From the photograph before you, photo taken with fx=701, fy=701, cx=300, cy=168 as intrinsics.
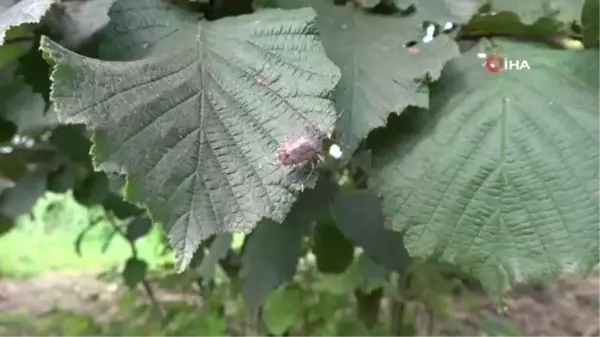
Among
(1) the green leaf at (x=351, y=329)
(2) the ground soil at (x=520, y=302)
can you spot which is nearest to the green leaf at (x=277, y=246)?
(1) the green leaf at (x=351, y=329)

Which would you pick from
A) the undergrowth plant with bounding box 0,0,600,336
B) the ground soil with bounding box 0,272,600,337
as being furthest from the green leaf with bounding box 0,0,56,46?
the ground soil with bounding box 0,272,600,337

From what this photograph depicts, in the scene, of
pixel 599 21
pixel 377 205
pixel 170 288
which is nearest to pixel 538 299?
pixel 170 288

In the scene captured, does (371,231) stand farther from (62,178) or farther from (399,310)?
(62,178)

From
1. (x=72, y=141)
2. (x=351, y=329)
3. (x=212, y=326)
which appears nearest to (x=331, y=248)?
(x=351, y=329)

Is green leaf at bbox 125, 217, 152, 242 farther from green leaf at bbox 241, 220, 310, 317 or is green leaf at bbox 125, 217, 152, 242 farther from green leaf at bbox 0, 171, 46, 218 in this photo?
green leaf at bbox 241, 220, 310, 317

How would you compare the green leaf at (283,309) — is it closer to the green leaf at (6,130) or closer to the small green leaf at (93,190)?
the small green leaf at (93,190)
